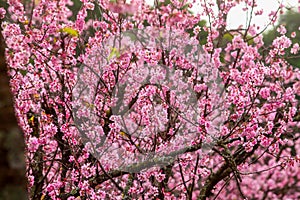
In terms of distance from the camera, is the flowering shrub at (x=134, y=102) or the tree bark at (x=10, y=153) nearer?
the tree bark at (x=10, y=153)

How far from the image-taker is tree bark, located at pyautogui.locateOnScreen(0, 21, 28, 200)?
1070mm

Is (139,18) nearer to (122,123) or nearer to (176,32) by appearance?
(176,32)

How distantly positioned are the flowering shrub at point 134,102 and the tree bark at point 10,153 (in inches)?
155

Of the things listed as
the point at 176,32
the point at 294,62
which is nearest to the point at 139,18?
the point at 176,32

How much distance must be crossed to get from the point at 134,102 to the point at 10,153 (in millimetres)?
5068

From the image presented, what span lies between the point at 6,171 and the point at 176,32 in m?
5.83

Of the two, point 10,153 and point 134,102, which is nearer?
point 10,153

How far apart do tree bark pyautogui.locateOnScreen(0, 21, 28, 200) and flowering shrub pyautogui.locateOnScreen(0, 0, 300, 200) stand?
3925 millimetres

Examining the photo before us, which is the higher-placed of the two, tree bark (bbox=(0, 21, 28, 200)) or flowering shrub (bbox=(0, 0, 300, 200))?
flowering shrub (bbox=(0, 0, 300, 200))

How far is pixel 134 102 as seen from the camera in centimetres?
616

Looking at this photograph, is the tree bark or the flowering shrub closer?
the tree bark

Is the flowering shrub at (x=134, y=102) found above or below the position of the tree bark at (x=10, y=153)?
above

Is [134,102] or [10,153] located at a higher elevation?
[134,102]

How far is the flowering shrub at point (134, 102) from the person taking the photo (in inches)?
211
